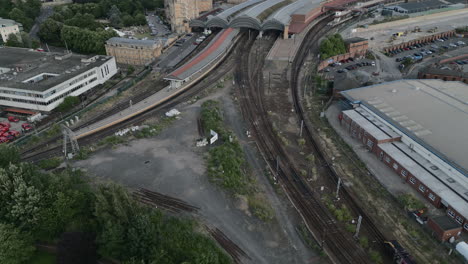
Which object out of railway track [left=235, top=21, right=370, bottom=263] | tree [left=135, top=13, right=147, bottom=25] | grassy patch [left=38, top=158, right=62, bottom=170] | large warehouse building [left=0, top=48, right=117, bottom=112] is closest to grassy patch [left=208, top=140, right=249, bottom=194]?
railway track [left=235, top=21, right=370, bottom=263]

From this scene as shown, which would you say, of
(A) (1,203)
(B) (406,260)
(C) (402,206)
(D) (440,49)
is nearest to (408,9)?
(D) (440,49)

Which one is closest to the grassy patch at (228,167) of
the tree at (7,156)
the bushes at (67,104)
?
the tree at (7,156)

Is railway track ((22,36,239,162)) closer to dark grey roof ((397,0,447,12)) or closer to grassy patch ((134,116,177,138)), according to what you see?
grassy patch ((134,116,177,138))

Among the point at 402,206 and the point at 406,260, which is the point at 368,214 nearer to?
the point at 402,206

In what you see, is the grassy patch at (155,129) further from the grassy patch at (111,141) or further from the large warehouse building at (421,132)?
the large warehouse building at (421,132)

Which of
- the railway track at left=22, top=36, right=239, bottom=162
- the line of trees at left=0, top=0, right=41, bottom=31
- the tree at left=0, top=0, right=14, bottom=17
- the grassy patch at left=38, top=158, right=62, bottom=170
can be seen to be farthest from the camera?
the tree at left=0, top=0, right=14, bottom=17
